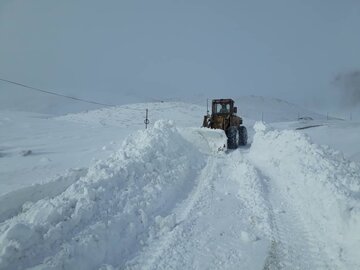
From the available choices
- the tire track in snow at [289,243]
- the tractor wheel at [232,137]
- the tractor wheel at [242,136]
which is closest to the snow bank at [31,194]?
the tire track in snow at [289,243]

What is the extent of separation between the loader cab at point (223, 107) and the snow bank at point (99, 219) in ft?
27.5

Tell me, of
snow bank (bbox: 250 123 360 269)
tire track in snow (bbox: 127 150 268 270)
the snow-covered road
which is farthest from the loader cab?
tire track in snow (bbox: 127 150 268 270)

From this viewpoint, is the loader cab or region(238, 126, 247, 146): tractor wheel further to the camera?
region(238, 126, 247, 146): tractor wheel

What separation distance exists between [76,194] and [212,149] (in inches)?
320

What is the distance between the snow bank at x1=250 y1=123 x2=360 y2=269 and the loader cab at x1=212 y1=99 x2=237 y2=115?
4.98 metres

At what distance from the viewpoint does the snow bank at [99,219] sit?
394cm

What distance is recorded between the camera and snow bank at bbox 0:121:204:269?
394cm

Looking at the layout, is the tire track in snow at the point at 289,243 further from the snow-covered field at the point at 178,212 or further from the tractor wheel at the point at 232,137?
the tractor wheel at the point at 232,137

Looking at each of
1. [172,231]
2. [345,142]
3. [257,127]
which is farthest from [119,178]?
[345,142]

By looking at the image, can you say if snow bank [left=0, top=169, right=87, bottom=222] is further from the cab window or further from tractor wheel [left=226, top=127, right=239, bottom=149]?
the cab window

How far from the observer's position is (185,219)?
18.4 ft

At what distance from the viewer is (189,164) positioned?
9.91m

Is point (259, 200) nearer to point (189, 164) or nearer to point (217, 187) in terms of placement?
point (217, 187)

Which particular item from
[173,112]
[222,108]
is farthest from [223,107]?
[173,112]
